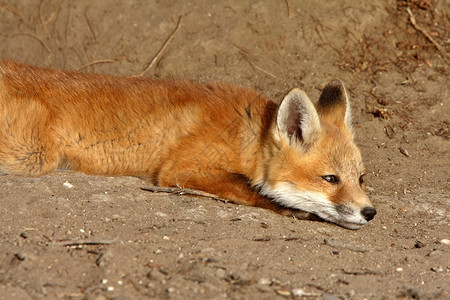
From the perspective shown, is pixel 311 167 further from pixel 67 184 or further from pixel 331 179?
pixel 67 184

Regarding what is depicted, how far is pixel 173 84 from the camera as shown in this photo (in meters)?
4.89

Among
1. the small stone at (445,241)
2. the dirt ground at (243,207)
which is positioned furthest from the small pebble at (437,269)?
the small stone at (445,241)

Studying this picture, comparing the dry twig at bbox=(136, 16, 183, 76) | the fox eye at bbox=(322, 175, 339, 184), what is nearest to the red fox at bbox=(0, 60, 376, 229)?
the fox eye at bbox=(322, 175, 339, 184)

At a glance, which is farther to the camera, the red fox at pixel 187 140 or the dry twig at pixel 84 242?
the red fox at pixel 187 140

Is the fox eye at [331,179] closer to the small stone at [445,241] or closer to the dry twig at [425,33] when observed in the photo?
the small stone at [445,241]

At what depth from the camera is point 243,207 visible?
14.2ft

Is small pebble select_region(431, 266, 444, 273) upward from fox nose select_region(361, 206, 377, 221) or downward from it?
downward

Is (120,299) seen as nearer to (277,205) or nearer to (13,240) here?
(13,240)

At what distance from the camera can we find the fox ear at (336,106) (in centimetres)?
480

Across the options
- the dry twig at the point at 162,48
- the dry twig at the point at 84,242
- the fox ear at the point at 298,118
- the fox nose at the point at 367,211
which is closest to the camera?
the dry twig at the point at 84,242

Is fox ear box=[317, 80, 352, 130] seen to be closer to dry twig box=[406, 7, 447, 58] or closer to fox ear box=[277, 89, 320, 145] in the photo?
fox ear box=[277, 89, 320, 145]

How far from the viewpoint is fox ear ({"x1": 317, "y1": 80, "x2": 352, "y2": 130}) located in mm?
4797

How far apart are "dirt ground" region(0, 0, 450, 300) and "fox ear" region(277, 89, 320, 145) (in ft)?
2.44

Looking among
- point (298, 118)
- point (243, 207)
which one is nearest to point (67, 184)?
point (243, 207)
